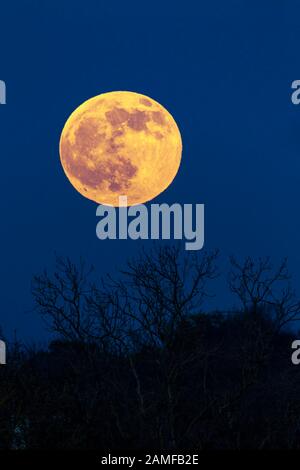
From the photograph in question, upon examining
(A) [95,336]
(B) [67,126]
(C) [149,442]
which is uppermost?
(B) [67,126]

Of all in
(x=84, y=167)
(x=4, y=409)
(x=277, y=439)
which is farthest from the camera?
(x=277, y=439)

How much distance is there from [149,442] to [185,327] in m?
3.46

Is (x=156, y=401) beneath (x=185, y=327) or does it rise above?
beneath

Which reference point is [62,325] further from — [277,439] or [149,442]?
[277,439]

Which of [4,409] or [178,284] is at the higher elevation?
[178,284]

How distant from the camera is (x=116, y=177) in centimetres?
2080

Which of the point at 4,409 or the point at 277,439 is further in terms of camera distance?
the point at 277,439

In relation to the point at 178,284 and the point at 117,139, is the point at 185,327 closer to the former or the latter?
the point at 178,284

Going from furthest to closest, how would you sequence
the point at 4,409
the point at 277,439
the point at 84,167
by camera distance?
1. the point at 277,439
2. the point at 84,167
3. the point at 4,409

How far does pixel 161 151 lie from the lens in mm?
21328

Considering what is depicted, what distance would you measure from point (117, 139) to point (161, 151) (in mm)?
1444

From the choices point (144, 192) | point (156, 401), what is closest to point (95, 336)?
point (156, 401)

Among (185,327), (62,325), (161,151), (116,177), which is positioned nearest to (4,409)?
(62,325)

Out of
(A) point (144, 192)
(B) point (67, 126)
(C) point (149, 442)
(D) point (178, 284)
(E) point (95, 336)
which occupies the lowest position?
(C) point (149, 442)
